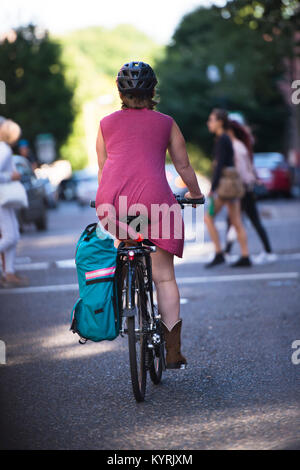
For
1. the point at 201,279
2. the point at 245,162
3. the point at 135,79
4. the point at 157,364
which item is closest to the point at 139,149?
the point at 135,79

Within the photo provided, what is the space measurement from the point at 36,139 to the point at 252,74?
80.1 feet

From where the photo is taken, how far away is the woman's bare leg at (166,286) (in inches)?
195

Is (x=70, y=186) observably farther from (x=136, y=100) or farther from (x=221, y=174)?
(x=136, y=100)

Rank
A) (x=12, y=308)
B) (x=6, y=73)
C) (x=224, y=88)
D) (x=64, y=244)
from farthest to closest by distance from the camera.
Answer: (x=6, y=73), (x=224, y=88), (x=64, y=244), (x=12, y=308)

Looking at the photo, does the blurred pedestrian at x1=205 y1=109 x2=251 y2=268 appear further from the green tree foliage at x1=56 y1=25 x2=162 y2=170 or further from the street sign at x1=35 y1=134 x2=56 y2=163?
the green tree foliage at x1=56 y1=25 x2=162 y2=170

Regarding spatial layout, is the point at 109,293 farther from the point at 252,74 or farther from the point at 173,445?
the point at 252,74

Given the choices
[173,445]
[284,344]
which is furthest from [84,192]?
[173,445]

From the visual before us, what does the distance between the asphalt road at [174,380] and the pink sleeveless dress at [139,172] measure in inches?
37.4

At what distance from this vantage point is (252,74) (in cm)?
3431

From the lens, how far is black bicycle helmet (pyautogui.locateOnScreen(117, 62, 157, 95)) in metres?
4.77

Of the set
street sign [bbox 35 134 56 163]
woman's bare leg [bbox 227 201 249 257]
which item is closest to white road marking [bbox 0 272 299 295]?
woman's bare leg [bbox 227 201 249 257]

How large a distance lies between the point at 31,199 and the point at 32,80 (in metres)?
37.4

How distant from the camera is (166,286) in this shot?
5.01 metres

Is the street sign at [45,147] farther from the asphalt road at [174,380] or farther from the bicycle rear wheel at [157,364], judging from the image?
the bicycle rear wheel at [157,364]
